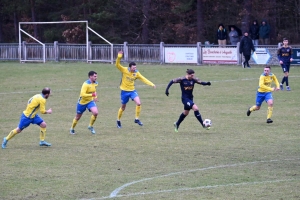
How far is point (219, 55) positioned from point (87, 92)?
21793 millimetres

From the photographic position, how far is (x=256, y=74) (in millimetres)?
33438

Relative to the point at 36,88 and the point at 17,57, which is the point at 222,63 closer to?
the point at 36,88

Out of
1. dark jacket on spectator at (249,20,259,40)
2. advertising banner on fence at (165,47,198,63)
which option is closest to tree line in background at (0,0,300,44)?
dark jacket on spectator at (249,20,259,40)

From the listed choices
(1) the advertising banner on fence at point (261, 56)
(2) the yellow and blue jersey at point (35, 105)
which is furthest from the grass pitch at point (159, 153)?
(1) the advertising banner on fence at point (261, 56)

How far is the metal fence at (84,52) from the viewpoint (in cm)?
4081

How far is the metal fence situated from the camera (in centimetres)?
4081

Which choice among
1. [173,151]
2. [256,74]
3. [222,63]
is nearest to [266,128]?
[173,151]

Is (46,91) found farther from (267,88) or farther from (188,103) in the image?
(267,88)

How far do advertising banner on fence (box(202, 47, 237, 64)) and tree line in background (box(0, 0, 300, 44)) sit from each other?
45.0 ft

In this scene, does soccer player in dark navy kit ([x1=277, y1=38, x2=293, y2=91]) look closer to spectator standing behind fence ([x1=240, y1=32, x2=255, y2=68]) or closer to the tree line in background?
spectator standing behind fence ([x1=240, y1=32, x2=255, y2=68])

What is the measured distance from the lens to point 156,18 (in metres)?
56.8

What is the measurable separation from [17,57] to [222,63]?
14.7 metres

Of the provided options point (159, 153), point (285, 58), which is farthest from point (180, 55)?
point (159, 153)

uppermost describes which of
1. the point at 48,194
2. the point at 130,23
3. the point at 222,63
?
the point at 130,23
